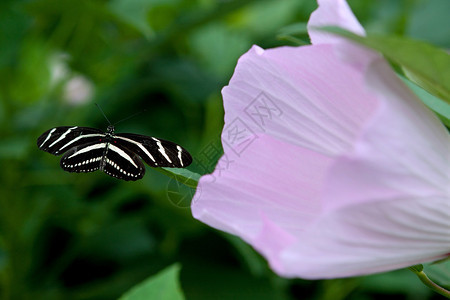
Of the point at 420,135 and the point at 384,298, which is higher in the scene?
the point at 420,135

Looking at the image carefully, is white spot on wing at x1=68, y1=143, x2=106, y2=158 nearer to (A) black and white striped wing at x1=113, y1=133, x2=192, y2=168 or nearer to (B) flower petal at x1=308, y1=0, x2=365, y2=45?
(A) black and white striped wing at x1=113, y1=133, x2=192, y2=168

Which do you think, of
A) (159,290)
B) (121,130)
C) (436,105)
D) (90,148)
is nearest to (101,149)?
(90,148)

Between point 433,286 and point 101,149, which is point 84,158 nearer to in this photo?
point 101,149

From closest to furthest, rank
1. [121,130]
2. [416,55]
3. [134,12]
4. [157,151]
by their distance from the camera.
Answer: [416,55]
[157,151]
[134,12]
[121,130]

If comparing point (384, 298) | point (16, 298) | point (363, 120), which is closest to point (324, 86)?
point (363, 120)

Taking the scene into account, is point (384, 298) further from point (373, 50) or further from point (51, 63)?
point (373, 50)

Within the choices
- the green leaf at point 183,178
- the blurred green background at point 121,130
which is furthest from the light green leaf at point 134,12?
the green leaf at point 183,178
